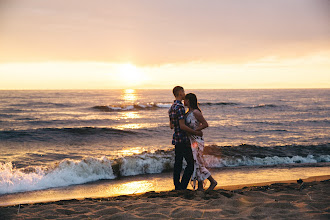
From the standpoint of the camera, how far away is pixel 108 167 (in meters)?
9.33

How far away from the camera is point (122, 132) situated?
64.1ft

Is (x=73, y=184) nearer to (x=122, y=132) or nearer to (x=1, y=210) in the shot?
(x=1, y=210)

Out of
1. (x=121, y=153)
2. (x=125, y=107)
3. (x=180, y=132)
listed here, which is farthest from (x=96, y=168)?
(x=125, y=107)

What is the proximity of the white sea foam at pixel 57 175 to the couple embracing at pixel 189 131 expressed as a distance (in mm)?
4036

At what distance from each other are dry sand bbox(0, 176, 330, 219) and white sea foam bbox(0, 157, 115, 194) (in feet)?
7.99

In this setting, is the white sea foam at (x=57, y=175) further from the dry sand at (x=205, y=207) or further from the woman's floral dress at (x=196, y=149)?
the woman's floral dress at (x=196, y=149)

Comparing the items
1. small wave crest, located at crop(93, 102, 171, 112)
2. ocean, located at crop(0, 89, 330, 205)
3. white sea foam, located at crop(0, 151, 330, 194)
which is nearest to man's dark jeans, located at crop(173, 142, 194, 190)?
ocean, located at crop(0, 89, 330, 205)

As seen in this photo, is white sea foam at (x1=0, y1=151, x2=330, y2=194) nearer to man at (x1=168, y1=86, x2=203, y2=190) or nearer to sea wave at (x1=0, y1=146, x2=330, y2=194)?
sea wave at (x1=0, y1=146, x2=330, y2=194)

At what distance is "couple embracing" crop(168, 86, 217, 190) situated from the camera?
5488mm

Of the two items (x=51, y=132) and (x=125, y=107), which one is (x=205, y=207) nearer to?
(x=51, y=132)

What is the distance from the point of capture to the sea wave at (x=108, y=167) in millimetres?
7763

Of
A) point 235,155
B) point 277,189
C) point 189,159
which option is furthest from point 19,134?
point 277,189

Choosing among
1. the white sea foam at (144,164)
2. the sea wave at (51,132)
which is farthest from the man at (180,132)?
the sea wave at (51,132)

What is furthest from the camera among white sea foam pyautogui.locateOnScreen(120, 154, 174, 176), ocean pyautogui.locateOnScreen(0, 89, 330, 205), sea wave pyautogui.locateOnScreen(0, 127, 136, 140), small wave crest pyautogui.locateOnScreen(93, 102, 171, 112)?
small wave crest pyautogui.locateOnScreen(93, 102, 171, 112)
